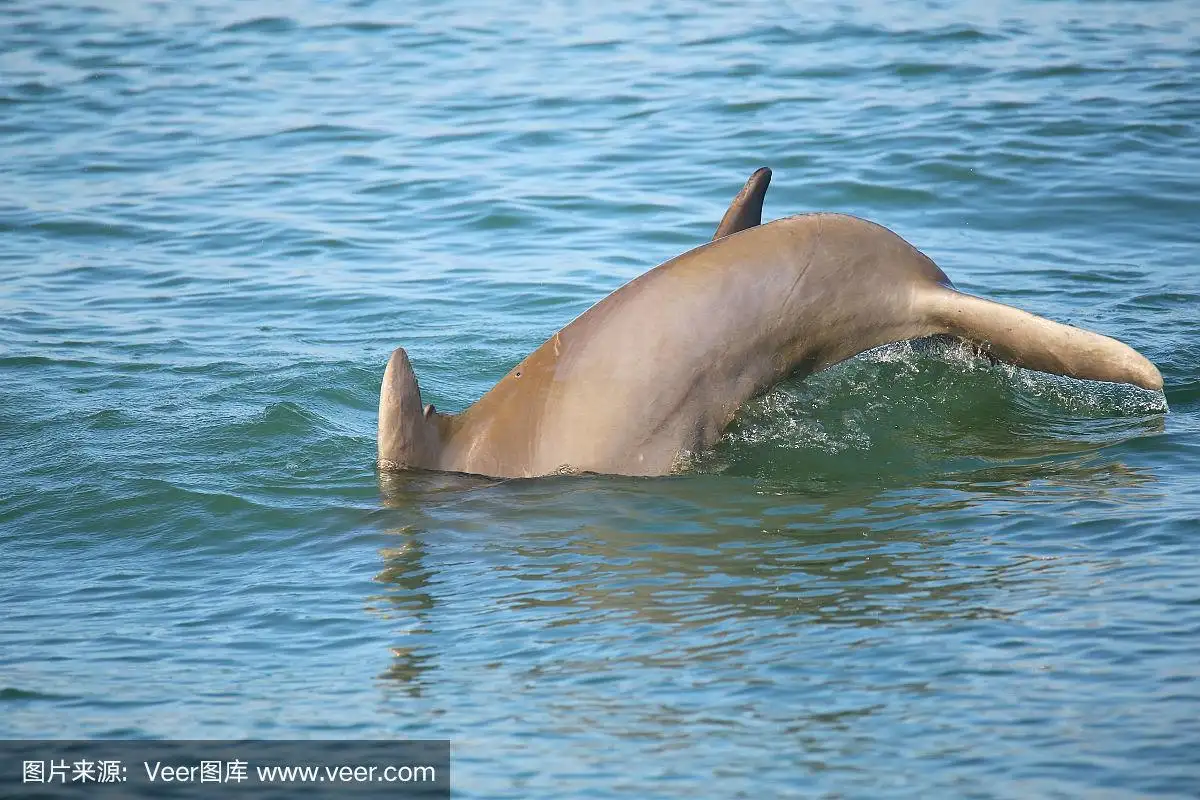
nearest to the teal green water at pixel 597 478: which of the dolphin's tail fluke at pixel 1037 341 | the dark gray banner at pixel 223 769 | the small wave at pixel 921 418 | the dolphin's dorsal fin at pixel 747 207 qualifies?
the small wave at pixel 921 418

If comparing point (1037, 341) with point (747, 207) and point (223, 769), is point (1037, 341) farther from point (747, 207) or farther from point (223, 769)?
point (223, 769)

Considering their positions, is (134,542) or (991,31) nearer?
(134,542)

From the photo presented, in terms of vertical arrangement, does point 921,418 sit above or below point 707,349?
below

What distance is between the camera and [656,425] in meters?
8.77

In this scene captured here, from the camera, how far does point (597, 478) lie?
28.9 feet

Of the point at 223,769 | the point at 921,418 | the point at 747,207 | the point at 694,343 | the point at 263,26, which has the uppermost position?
the point at 263,26

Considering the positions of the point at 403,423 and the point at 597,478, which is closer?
the point at 403,423

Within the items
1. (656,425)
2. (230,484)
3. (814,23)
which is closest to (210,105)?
(814,23)

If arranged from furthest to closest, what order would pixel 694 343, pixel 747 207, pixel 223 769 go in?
pixel 747 207 → pixel 694 343 → pixel 223 769

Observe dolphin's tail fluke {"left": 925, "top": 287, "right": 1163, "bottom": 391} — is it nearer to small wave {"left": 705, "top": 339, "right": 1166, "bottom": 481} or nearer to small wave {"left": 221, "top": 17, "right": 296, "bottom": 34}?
small wave {"left": 705, "top": 339, "right": 1166, "bottom": 481}

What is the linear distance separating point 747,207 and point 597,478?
1.89 meters

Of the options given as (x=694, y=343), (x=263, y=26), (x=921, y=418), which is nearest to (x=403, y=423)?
(x=694, y=343)

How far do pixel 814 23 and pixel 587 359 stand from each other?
19371 millimetres

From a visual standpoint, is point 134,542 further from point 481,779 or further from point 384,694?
point 481,779
